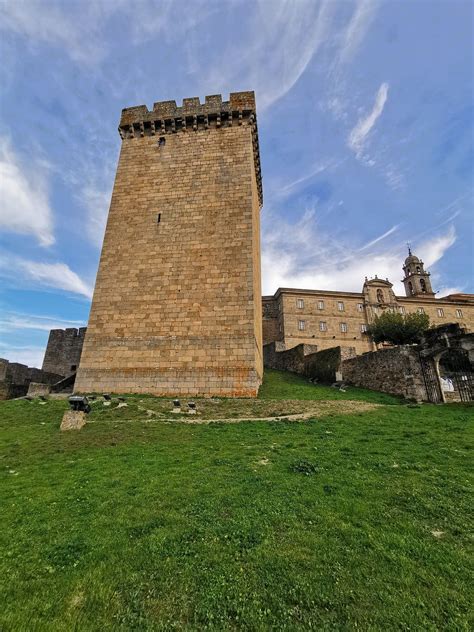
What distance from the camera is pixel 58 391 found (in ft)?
59.2

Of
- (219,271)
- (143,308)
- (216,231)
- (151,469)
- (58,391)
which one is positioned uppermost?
(216,231)

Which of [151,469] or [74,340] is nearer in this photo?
[151,469]

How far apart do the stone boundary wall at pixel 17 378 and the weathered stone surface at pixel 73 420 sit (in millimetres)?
10847

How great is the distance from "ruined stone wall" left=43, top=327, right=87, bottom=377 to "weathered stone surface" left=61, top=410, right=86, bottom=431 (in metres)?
22.0

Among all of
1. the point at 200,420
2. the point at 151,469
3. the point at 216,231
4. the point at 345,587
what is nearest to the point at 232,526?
the point at 345,587

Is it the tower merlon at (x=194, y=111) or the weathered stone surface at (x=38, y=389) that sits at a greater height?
the tower merlon at (x=194, y=111)

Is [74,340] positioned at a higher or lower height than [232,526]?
higher

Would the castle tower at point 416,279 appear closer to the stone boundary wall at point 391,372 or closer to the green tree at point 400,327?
the green tree at point 400,327

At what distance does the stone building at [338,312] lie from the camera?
46500 mm

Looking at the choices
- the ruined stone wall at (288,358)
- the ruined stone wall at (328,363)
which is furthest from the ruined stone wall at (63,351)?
the ruined stone wall at (328,363)

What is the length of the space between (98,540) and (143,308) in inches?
518

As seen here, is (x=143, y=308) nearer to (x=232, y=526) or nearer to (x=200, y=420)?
(x=200, y=420)

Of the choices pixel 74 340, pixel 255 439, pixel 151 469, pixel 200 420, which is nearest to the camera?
pixel 151 469

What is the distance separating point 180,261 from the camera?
1694cm
